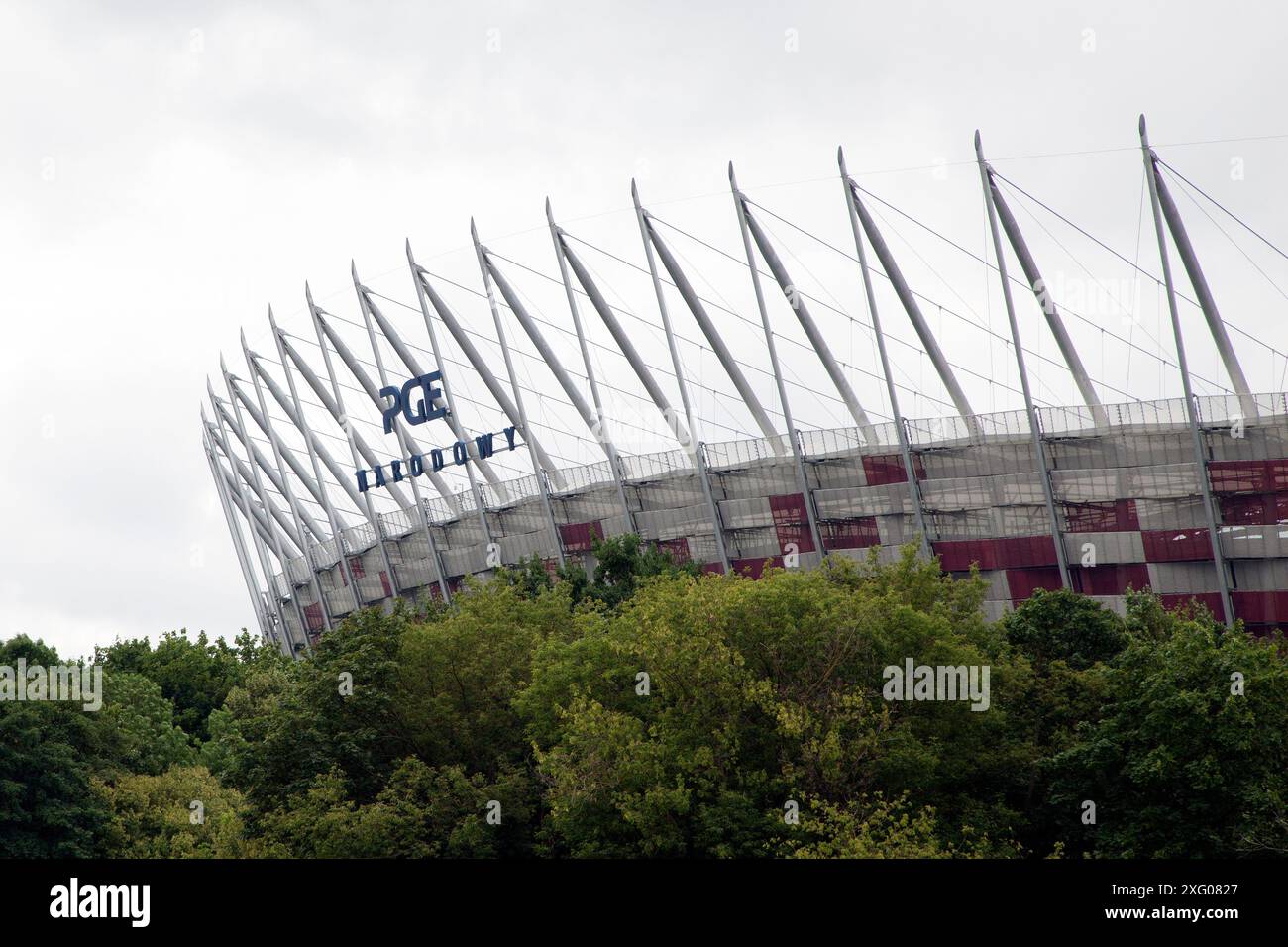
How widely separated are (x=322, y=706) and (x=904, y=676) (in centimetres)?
2258

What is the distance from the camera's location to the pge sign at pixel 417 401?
330ft

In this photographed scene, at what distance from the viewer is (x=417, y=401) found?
102 meters

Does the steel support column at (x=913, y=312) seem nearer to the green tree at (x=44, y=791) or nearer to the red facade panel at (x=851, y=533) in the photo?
the red facade panel at (x=851, y=533)

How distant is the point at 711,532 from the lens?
91.0 m

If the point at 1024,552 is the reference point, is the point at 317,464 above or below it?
above

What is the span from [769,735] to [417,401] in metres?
60.0

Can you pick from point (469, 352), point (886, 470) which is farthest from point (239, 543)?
point (886, 470)

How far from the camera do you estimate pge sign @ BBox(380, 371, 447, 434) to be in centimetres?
10050

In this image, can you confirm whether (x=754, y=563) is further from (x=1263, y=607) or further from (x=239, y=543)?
(x=239, y=543)

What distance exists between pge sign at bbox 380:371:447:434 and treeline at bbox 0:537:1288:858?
37.7m

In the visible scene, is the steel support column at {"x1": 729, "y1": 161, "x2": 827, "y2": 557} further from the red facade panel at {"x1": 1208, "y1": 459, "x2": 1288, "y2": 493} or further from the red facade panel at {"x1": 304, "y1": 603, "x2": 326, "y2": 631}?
the red facade panel at {"x1": 304, "y1": 603, "x2": 326, "y2": 631}

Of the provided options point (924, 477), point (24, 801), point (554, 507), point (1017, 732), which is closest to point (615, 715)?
point (1017, 732)

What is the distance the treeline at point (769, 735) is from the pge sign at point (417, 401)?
37.7 m
